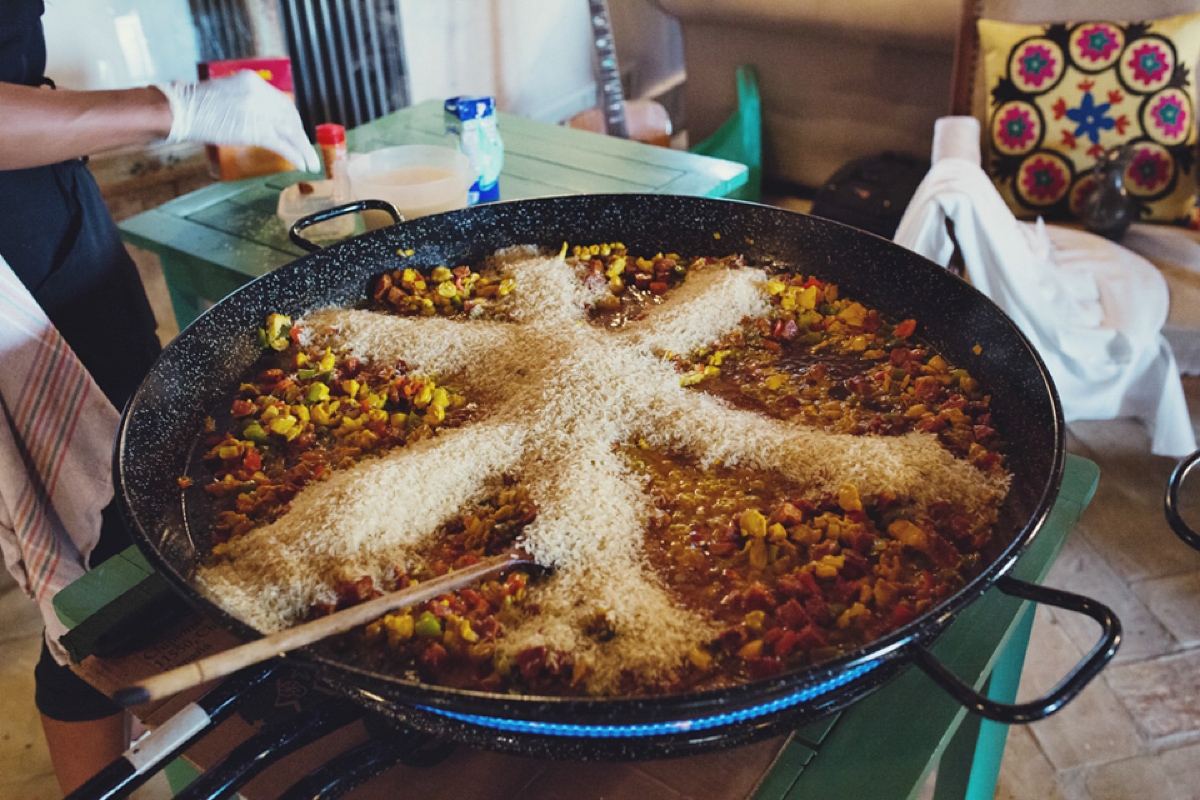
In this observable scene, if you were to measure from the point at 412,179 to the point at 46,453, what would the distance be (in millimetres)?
907

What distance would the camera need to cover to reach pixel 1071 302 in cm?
229

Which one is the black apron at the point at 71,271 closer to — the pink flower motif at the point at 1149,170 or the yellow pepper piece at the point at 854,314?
the yellow pepper piece at the point at 854,314

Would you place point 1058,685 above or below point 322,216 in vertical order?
below

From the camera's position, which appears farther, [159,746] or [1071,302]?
[1071,302]

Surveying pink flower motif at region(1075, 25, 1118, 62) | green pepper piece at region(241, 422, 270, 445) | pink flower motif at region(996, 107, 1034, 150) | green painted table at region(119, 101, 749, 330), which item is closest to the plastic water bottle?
green painted table at region(119, 101, 749, 330)

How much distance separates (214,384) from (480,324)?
1.38ft

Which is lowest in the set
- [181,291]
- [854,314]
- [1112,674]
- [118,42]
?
[1112,674]

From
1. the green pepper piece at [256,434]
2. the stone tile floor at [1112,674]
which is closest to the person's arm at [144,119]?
the green pepper piece at [256,434]

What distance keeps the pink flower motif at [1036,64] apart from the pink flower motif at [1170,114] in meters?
0.31

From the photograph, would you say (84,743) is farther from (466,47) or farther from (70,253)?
(466,47)

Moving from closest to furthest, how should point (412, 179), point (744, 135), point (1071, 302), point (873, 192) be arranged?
1. point (412, 179)
2. point (1071, 302)
3. point (873, 192)
4. point (744, 135)

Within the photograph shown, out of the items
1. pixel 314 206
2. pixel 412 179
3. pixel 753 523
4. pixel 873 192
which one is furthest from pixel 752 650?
pixel 873 192

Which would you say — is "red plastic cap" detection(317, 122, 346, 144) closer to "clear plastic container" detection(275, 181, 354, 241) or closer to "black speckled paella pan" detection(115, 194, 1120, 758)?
"clear plastic container" detection(275, 181, 354, 241)

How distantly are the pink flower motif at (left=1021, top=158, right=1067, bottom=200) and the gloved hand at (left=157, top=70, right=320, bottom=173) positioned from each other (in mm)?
2125
